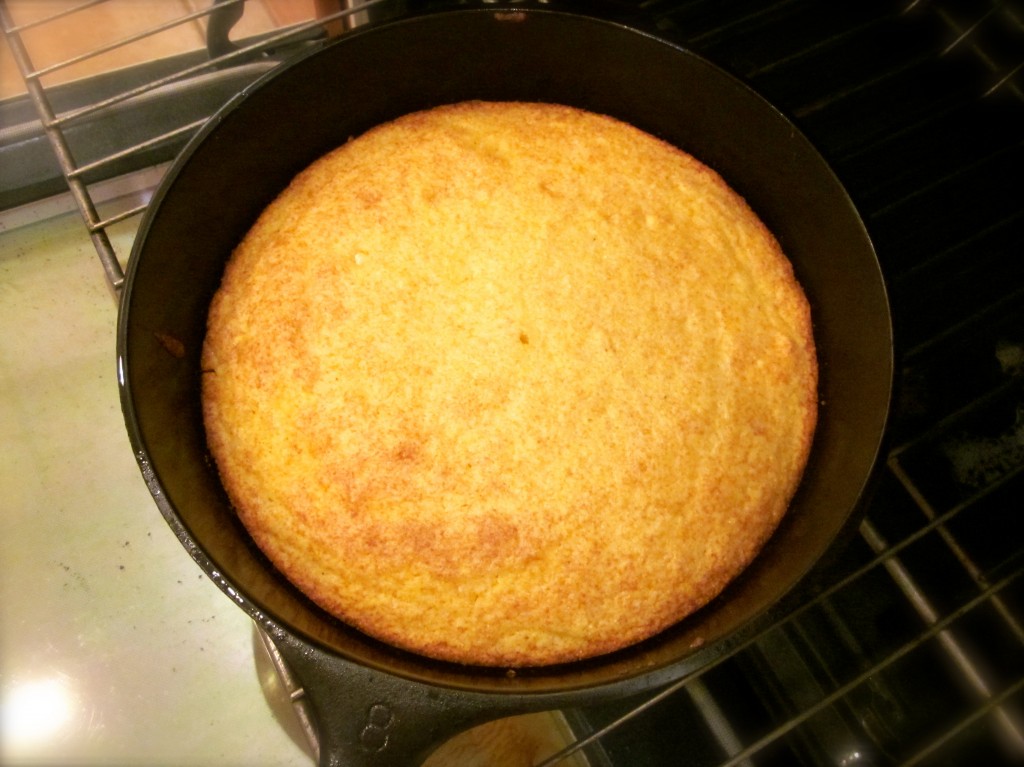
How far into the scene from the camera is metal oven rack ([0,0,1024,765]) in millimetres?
924

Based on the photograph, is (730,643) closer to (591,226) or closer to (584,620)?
(584,620)

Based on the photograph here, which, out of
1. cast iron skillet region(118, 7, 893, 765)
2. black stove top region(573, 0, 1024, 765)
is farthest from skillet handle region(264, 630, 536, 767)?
black stove top region(573, 0, 1024, 765)

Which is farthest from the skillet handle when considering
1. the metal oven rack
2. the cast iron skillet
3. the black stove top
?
the black stove top

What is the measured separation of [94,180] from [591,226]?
2.68 ft

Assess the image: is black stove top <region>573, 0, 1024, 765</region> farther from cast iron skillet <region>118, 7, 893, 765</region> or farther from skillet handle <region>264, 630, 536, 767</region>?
skillet handle <region>264, 630, 536, 767</region>

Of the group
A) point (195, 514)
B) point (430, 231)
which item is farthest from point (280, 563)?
point (430, 231)

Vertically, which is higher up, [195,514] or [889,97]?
[889,97]

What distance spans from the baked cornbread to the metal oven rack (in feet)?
0.46

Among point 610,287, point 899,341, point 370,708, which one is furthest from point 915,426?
point 370,708

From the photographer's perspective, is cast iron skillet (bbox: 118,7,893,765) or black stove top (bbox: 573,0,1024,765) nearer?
cast iron skillet (bbox: 118,7,893,765)

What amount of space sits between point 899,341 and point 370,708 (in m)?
0.75

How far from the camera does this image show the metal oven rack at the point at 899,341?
36.4 inches

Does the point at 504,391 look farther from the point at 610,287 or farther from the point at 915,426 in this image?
the point at 915,426

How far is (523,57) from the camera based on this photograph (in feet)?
3.57
